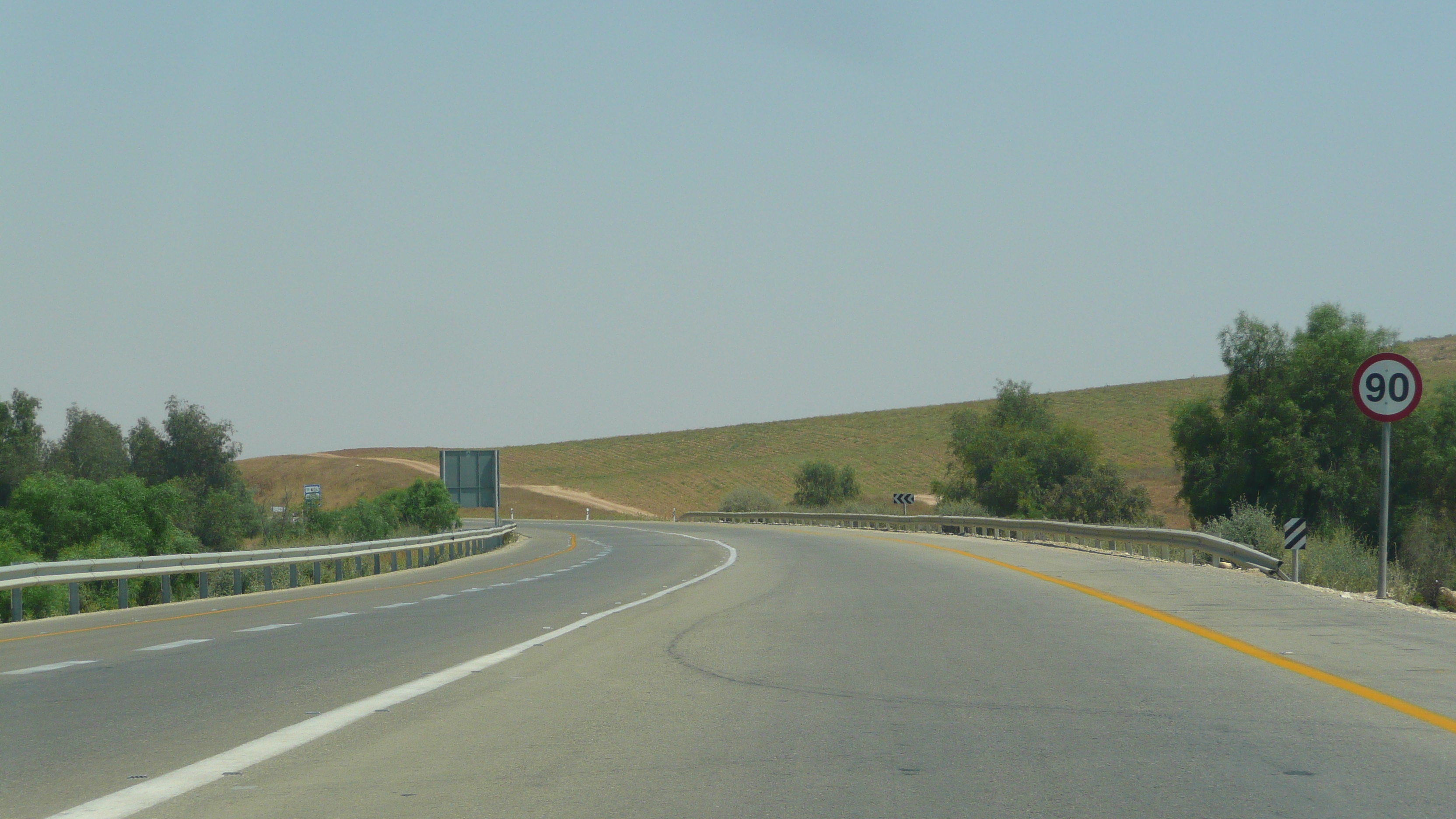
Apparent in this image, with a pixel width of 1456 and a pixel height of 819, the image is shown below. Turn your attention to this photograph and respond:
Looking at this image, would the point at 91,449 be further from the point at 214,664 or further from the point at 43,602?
the point at 214,664

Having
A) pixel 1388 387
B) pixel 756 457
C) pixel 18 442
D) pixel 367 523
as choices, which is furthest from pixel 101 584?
pixel 756 457

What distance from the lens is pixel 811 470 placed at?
96.5 meters

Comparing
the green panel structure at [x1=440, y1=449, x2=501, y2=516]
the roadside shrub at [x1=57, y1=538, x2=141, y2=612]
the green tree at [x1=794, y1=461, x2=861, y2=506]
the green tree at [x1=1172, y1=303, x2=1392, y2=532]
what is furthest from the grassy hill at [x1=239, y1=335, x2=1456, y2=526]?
the roadside shrub at [x1=57, y1=538, x2=141, y2=612]

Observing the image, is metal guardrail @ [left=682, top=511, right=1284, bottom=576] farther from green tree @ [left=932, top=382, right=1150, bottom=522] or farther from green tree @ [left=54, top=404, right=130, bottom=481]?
green tree @ [left=54, top=404, right=130, bottom=481]

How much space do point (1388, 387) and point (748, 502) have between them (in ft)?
247

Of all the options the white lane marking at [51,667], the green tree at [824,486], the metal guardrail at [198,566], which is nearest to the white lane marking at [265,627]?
the white lane marking at [51,667]

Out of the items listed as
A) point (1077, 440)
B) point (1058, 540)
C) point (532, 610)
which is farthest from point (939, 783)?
point (1077, 440)

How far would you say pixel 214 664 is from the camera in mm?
11039

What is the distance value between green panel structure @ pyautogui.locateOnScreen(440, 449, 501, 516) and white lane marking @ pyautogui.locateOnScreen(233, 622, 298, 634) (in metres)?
41.6

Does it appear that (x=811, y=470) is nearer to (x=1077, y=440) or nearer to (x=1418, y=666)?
(x=1077, y=440)

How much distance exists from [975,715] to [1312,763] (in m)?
2.02

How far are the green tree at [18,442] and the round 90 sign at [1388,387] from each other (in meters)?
76.8

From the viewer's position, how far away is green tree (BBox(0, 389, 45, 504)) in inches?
3150

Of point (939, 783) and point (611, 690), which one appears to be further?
point (611, 690)
